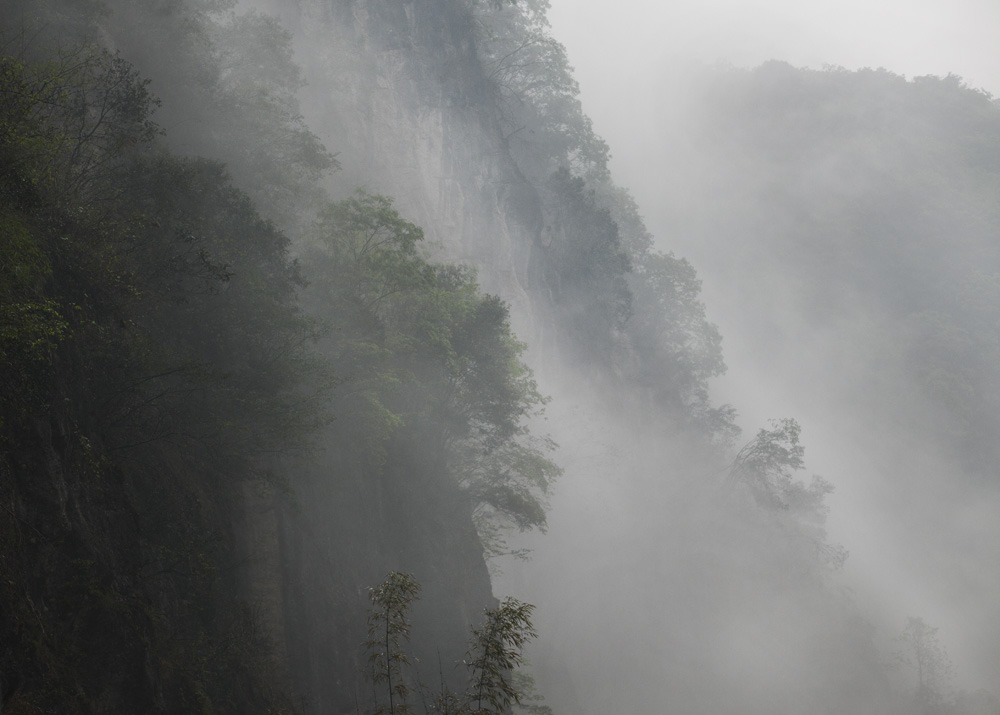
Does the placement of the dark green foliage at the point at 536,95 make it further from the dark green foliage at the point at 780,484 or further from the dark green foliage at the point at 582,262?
the dark green foliage at the point at 780,484

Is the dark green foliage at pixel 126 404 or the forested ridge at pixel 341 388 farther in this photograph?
the forested ridge at pixel 341 388

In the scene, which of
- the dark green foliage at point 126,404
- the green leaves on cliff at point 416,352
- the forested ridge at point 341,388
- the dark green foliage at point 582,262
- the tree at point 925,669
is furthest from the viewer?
the tree at point 925,669

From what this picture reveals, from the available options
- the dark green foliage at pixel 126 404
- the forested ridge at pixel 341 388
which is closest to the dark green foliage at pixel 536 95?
the forested ridge at pixel 341 388

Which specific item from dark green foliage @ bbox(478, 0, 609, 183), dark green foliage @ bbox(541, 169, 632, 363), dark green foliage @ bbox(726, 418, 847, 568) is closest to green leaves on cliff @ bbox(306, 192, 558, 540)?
dark green foliage @ bbox(541, 169, 632, 363)

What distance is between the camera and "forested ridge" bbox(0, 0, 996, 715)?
1013 centimetres

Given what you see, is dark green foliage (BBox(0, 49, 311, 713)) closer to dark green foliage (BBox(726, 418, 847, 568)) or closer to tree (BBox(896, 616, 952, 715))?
dark green foliage (BBox(726, 418, 847, 568))

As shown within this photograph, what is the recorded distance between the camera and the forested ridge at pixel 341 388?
10.1m

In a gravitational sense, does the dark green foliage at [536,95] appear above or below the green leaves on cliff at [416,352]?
above

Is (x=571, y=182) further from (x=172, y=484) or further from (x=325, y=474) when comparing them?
(x=172, y=484)

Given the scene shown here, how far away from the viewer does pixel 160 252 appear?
48.9 ft

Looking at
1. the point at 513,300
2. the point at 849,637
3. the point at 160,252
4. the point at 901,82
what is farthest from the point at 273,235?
the point at 901,82

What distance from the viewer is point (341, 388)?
2014cm

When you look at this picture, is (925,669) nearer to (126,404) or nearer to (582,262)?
(582,262)

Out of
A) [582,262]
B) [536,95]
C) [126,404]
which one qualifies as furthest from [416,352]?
[536,95]
